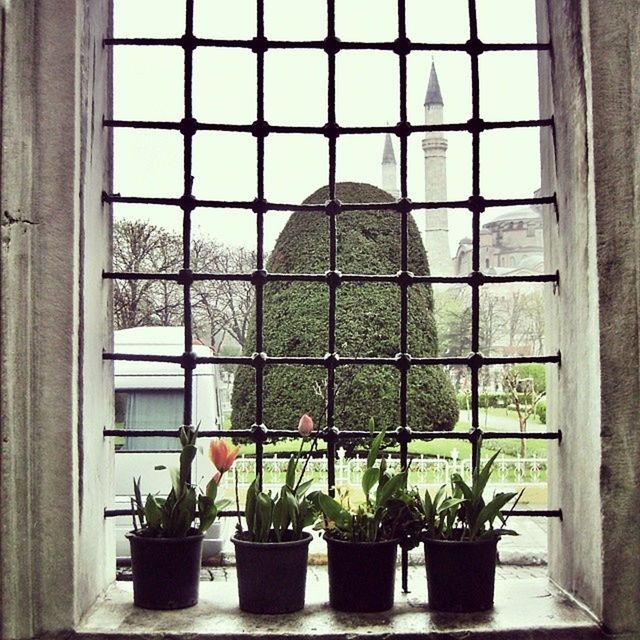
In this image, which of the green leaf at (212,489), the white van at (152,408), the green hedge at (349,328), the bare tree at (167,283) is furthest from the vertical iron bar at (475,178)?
the bare tree at (167,283)

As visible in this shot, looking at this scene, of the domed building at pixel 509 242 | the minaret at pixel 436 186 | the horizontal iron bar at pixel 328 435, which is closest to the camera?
the horizontal iron bar at pixel 328 435

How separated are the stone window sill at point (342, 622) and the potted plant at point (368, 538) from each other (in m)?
0.04

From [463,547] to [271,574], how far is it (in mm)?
372

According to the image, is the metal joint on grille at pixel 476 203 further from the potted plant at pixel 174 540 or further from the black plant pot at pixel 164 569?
the black plant pot at pixel 164 569

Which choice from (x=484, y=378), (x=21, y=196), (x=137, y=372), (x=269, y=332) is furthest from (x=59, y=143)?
(x=484, y=378)

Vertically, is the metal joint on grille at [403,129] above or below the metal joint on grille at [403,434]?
above

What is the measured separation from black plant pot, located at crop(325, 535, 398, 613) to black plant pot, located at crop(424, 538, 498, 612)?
84 mm

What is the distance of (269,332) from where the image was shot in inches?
346

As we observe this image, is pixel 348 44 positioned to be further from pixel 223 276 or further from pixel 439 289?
pixel 439 289

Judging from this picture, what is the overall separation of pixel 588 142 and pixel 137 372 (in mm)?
4319

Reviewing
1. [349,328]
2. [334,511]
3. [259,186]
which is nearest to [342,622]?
[334,511]

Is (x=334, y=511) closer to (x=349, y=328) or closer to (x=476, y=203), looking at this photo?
(x=476, y=203)

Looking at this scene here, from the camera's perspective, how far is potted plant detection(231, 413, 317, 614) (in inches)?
66.0

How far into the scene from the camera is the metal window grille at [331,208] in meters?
1.88
